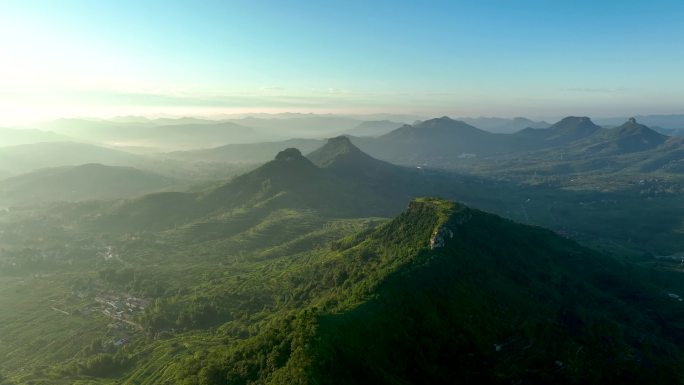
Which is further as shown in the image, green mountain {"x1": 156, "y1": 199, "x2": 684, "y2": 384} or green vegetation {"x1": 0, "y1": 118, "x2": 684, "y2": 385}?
green vegetation {"x1": 0, "y1": 118, "x2": 684, "y2": 385}

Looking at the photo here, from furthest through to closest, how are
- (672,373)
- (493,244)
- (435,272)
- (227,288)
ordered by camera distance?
(227,288)
(493,244)
(435,272)
(672,373)

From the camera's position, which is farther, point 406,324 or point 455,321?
point 455,321

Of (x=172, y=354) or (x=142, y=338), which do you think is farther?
(x=142, y=338)

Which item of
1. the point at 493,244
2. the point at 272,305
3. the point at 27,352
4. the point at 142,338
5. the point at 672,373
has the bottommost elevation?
the point at 27,352

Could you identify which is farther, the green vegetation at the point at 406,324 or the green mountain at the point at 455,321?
the green vegetation at the point at 406,324

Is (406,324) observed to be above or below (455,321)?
above

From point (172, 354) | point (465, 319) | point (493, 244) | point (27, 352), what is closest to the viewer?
point (465, 319)

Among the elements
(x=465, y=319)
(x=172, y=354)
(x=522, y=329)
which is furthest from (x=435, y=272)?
(x=172, y=354)

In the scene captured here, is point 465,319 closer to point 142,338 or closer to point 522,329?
point 522,329

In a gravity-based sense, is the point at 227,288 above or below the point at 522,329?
below

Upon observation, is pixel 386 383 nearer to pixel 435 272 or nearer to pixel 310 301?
pixel 435 272
